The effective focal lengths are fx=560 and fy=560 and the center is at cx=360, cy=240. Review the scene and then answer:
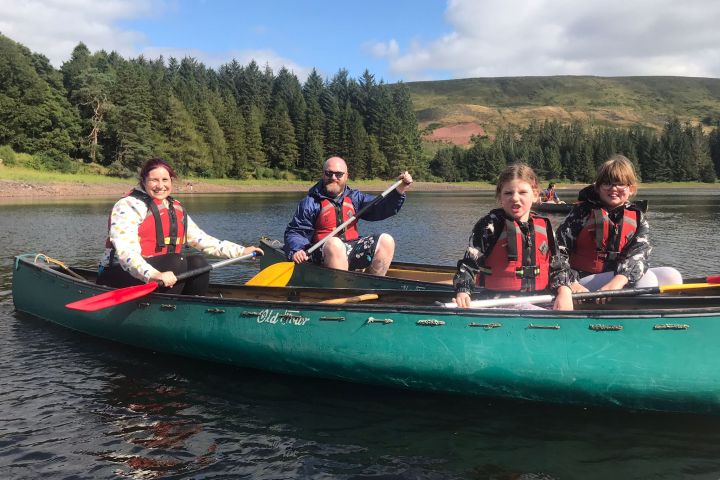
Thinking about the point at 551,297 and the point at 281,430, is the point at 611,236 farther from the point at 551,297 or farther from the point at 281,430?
the point at 281,430

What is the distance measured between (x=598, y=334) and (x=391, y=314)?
159 centimetres

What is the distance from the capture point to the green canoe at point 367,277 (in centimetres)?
716

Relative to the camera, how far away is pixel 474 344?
4.45 metres

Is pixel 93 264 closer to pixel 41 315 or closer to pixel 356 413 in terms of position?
pixel 41 315

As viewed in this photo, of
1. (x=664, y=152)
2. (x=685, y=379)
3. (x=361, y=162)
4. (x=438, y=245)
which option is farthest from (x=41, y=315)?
(x=664, y=152)

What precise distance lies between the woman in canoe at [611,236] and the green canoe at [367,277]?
143 centimetres

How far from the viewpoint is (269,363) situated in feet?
17.7

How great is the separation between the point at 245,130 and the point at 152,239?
70660 millimetres

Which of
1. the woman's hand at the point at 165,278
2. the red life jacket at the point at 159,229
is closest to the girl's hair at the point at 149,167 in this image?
the red life jacket at the point at 159,229

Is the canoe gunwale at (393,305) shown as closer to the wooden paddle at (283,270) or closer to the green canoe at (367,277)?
the wooden paddle at (283,270)

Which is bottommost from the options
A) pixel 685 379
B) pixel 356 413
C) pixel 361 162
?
pixel 356 413

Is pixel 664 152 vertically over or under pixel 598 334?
over

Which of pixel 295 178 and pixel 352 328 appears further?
pixel 295 178

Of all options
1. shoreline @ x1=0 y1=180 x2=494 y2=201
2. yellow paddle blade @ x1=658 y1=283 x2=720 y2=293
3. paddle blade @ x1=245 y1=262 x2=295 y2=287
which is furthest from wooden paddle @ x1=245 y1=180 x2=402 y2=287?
shoreline @ x1=0 y1=180 x2=494 y2=201
